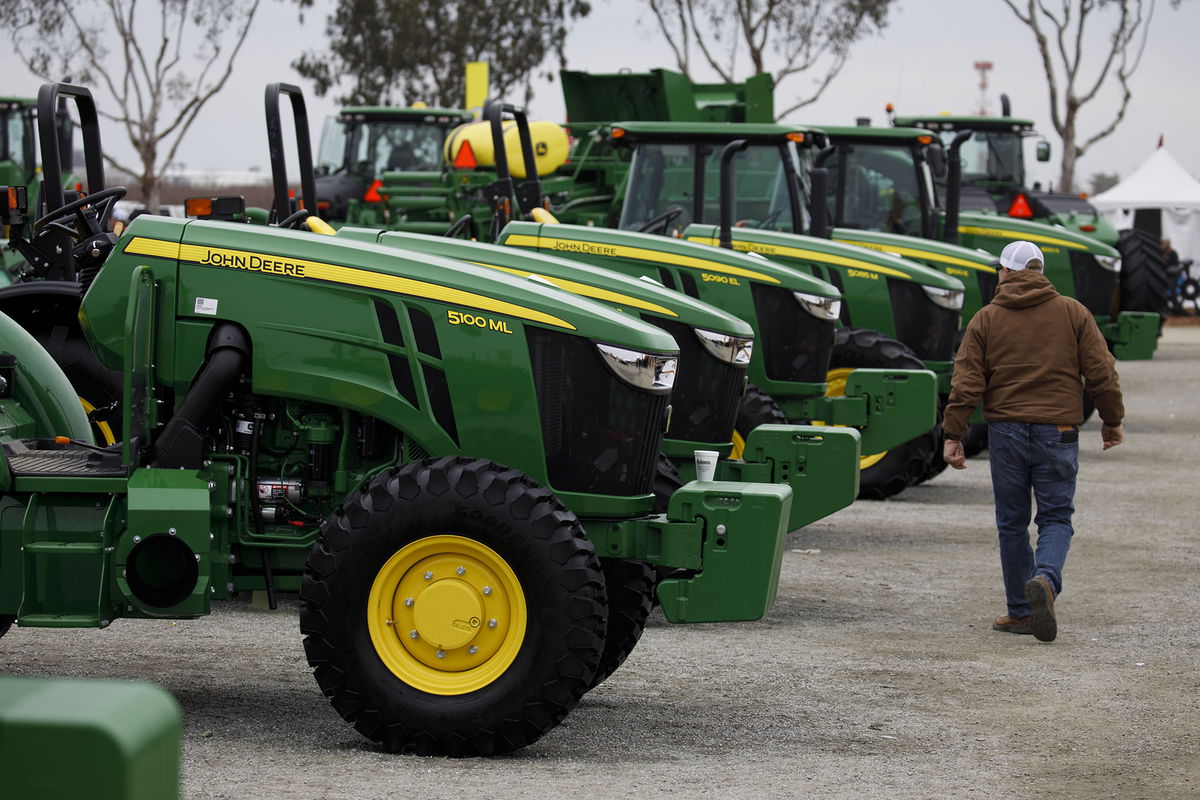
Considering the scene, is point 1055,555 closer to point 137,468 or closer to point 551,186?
point 137,468

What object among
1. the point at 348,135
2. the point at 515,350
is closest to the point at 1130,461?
the point at 515,350

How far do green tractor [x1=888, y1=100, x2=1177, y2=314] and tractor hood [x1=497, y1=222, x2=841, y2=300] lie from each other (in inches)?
439

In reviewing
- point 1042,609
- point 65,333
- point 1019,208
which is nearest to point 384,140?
point 1019,208

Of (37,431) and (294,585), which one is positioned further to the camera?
(37,431)

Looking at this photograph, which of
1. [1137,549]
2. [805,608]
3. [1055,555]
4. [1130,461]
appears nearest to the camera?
[1055,555]

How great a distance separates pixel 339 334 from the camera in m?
6.03

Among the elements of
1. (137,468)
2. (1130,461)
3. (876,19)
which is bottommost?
(1130,461)

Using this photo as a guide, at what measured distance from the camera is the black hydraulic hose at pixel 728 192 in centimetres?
1155

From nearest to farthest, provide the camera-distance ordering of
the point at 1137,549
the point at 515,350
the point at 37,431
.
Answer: the point at 515,350 → the point at 37,431 → the point at 1137,549

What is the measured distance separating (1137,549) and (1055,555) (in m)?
3.01

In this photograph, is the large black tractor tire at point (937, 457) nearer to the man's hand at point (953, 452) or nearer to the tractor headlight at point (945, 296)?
the tractor headlight at point (945, 296)

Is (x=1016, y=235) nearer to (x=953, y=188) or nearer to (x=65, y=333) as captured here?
(x=953, y=188)

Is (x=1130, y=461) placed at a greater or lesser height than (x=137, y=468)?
lesser

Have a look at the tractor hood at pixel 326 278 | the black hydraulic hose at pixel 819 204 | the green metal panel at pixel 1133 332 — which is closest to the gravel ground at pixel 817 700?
the tractor hood at pixel 326 278
